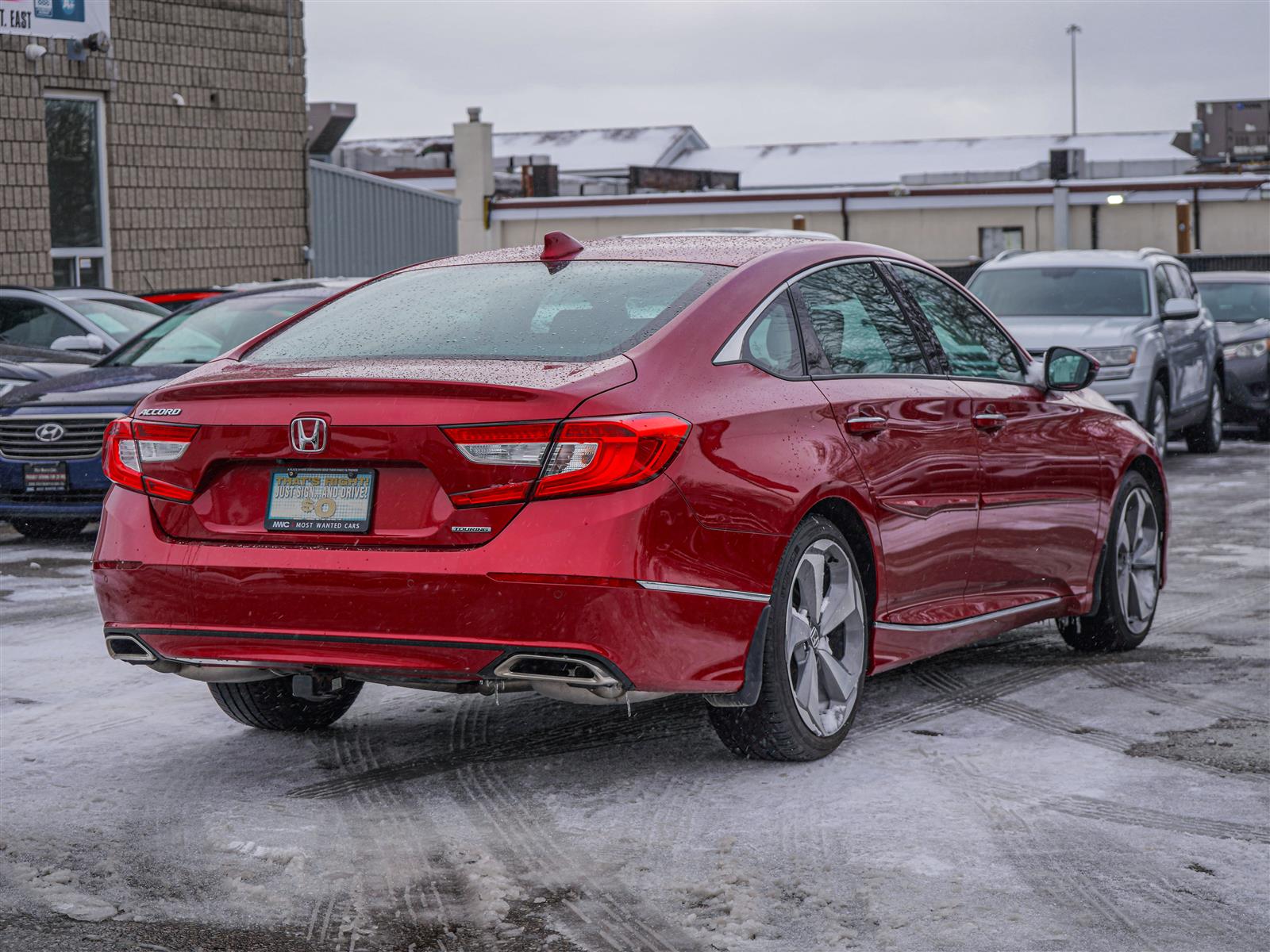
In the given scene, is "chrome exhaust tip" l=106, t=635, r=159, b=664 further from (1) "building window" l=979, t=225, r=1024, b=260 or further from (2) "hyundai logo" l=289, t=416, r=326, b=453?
(1) "building window" l=979, t=225, r=1024, b=260

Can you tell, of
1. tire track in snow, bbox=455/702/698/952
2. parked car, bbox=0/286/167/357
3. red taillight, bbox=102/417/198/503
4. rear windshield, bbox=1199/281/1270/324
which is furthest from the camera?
rear windshield, bbox=1199/281/1270/324

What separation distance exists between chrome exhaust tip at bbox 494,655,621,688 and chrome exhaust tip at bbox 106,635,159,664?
3.41 feet

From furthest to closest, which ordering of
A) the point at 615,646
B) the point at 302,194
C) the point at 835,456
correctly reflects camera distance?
the point at 302,194, the point at 835,456, the point at 615,646

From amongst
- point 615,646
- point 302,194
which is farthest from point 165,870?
point 302,194

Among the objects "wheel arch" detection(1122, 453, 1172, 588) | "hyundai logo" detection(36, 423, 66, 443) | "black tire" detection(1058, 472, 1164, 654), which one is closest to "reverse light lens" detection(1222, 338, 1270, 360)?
"wheel arch" detection(1122, 453, 1172, 588)

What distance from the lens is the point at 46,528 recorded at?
11.6 metres

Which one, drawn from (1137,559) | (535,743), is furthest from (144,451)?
(1137,559)

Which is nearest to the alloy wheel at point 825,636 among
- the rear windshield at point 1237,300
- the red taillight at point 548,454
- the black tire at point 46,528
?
the red taillight at point 548,454

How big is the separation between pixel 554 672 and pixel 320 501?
0.76m

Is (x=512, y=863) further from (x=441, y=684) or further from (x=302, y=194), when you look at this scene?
(x=302, y=194)

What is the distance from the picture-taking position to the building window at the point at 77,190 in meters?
21.3

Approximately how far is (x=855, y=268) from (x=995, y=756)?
1.62 meters

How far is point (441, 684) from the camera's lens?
4926mm

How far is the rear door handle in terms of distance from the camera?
5570 mm
